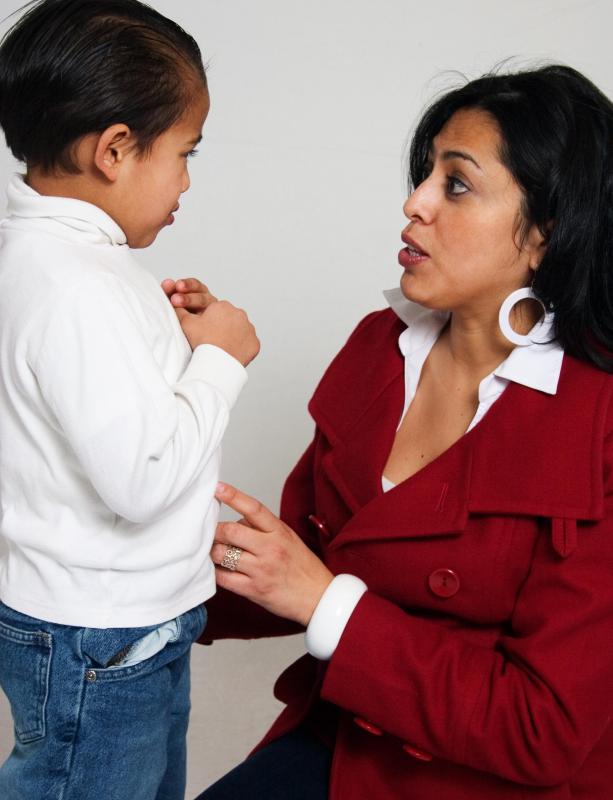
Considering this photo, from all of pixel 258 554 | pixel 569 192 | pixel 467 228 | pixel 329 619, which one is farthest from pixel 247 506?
pixel 569 192

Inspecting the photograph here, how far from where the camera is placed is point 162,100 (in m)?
1.35

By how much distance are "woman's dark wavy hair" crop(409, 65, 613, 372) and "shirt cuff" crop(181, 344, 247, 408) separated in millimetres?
520

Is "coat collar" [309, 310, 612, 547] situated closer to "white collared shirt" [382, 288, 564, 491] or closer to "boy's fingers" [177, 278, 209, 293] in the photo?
"white collared shirt" [382, 288, 564, 491]

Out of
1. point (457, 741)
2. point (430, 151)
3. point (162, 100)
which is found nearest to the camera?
point (162, 100)

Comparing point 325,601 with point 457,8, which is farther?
point 457,8

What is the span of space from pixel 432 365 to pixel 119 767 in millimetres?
821

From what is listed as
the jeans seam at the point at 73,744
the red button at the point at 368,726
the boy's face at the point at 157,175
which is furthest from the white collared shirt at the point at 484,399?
the boy's face at the point at 157,175

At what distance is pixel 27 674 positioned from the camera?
1.38 meters

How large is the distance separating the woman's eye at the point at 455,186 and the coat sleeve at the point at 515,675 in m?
0.43

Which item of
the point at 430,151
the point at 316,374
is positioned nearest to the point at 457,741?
the point at 430,151

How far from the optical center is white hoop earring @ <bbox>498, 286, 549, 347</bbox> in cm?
167

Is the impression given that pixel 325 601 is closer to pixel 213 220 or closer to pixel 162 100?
pixel 162 100

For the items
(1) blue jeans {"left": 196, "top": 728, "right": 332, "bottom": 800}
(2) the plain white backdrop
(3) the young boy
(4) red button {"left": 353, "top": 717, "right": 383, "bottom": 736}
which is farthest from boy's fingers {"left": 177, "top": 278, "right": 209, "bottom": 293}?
(2) the plain white backdrop

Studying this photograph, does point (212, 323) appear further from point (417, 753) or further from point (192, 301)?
point (417, 753)
